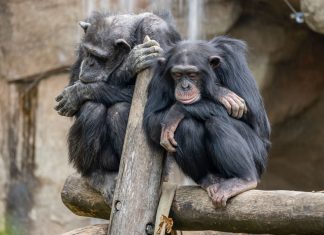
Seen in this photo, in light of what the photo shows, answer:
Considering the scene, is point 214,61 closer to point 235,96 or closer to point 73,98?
point 235,96

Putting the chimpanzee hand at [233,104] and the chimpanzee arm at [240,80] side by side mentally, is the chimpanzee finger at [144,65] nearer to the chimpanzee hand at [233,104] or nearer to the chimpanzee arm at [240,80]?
the chimpanzee arm at [240,80]

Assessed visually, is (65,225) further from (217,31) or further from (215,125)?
(215,125)

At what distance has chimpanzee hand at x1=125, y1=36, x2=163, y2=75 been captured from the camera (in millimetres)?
5312

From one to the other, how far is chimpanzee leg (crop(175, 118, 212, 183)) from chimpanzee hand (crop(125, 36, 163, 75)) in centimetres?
50

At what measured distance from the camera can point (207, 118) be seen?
4980 mm

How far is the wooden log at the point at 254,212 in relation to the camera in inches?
171

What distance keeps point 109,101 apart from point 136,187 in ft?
2.56

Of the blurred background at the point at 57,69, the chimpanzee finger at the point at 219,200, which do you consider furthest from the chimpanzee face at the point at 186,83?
the blurred background at the point at 57,69

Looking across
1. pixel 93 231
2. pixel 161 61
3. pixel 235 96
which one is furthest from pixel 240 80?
pixel 93 231

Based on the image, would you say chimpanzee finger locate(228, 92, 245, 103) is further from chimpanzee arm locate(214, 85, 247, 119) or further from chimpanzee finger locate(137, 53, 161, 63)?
chimpanzee finger locate(137, 53, 161, 63)

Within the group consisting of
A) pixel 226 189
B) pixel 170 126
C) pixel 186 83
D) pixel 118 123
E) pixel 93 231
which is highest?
pixel 186 83

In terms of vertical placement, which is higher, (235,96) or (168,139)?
(235,96)

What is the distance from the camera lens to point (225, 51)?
207 inches

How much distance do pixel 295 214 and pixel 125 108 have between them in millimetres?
1576
